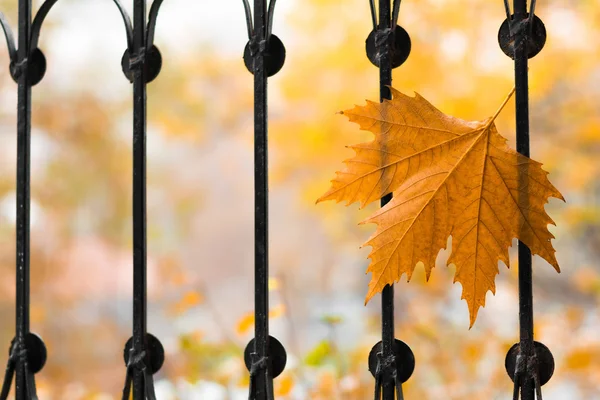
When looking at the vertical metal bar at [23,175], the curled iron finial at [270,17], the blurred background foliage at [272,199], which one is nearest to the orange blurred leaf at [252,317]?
the blurred background foliage at [272,199]

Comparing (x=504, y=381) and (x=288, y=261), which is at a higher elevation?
(x=288, y=261)

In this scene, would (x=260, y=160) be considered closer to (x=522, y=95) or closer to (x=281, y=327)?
(x=522, y=95)

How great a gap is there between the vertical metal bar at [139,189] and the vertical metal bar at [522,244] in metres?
0.22

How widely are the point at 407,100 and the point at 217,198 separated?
2.00m

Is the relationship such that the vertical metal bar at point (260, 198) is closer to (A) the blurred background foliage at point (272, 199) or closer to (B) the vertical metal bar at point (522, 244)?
(B) the vertical metal bar at point (522, 244)

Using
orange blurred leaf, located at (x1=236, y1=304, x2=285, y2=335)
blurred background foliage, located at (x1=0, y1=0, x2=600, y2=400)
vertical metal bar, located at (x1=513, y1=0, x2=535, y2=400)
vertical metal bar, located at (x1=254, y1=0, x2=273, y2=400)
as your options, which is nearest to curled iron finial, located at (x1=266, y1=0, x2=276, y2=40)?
vertical metal bar, located at (x1=254, y1=0, x2=273, y2=400)

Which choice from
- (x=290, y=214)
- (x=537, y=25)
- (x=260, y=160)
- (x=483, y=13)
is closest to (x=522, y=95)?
(x=537, y=25)

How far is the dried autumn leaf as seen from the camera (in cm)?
30

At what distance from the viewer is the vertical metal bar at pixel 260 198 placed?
35 centimetres

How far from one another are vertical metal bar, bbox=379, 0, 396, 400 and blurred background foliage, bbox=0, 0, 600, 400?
4.40 ft

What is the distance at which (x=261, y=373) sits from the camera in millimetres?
345

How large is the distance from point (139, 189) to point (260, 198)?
83mm

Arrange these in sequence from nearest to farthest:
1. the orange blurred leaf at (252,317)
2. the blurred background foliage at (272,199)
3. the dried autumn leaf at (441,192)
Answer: the dried autumn leaf at (441,192) → the orange blurred leaf at (252,317) → the blurred background foliage at (272,199)

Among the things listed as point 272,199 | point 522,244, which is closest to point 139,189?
point 522,244
